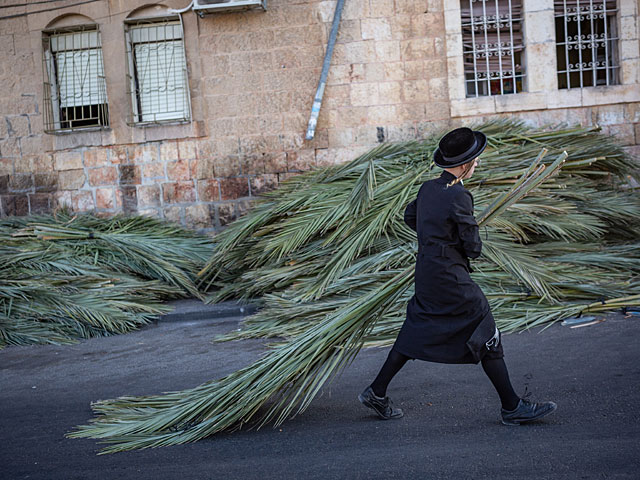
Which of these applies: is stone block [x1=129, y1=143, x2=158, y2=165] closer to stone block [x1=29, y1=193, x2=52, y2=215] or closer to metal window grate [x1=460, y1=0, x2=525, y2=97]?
stone block [x1=29, y1=193, x2=52, y2=215]

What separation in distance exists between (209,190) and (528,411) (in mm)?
6413

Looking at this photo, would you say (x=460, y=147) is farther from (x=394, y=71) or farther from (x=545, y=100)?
(x=545, y=100)

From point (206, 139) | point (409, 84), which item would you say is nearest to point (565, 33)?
point (409, 84)

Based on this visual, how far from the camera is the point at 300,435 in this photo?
123 inches

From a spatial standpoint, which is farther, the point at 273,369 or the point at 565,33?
the point at 565,33

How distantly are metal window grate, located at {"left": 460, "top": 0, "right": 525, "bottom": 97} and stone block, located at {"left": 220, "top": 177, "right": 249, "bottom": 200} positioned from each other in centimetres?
315

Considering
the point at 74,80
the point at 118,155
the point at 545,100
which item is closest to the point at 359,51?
the point at 545,100

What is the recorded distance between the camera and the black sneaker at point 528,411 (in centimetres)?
296

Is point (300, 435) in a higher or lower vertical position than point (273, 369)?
lower

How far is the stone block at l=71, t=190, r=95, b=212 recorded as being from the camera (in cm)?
896

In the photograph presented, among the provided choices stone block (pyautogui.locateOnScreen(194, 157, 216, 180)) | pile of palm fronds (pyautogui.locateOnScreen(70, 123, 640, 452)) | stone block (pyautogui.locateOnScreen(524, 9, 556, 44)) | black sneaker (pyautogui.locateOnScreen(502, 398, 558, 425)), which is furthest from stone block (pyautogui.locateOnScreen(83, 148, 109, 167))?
black sneaker (pyautogui.locateOnScreen(502, 398, 558, 425))

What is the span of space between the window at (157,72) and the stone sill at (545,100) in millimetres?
3679

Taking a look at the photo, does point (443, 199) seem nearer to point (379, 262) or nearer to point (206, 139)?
point (379, 262)

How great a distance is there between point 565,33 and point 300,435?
22.8ft
